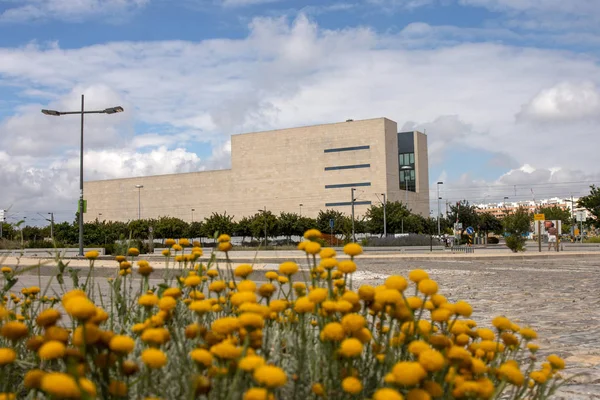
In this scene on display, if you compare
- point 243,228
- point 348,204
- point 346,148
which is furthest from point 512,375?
point 346,148

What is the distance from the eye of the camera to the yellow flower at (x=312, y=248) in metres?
1.97

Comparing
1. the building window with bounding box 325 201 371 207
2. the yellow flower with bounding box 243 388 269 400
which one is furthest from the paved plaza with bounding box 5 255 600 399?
the building window with bounding box 325 201 371 207

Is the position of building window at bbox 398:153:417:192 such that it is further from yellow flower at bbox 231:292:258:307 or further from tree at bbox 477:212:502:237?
yellow flower at bbox 231:292:258:307

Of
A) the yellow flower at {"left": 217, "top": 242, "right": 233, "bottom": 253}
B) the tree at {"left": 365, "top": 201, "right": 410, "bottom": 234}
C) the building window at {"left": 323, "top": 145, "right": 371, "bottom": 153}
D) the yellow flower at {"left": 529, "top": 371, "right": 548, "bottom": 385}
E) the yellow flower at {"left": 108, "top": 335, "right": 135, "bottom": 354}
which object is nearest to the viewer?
the yellow flower at {"left": 108, "top": 335, "right": 135, "bottom": 354}

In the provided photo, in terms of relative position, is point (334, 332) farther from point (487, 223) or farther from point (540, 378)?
point (487, 223)

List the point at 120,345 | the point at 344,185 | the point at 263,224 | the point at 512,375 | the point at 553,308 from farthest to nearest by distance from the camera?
the point at 344,185, the point at 263,224, the point at 553,308, the point at 512,375, the point at 120,345

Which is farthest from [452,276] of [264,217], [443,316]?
[264,217]

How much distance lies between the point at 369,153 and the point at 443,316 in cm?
9078

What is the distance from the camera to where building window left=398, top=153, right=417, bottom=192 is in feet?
331

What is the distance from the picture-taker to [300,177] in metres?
95.5

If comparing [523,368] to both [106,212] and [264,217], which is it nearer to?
[264,217]

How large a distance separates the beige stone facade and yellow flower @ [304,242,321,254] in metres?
87.5

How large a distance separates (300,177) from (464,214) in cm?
2691

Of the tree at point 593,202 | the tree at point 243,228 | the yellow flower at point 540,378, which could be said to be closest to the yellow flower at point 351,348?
the yellow flower at point 540,378
